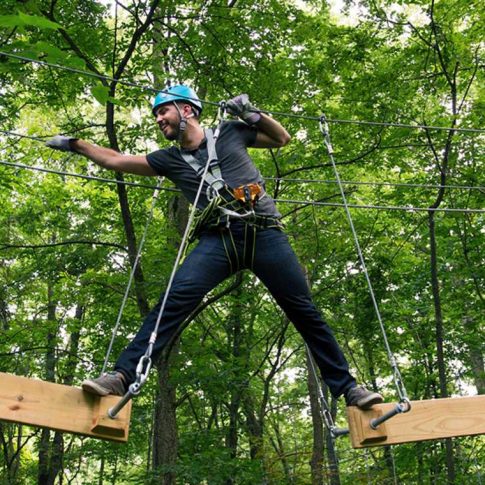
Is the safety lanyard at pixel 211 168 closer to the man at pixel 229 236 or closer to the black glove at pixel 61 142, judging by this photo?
the man at pixel 229 236

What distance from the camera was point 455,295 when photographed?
881 cm

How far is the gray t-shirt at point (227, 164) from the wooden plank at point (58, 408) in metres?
1.04

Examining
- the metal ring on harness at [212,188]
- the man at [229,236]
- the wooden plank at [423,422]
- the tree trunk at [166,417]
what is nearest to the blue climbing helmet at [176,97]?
the man at [229,236]

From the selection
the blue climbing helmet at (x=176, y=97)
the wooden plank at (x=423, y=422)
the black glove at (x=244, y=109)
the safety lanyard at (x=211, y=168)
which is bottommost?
the wooden plank at (x=423, y=422)

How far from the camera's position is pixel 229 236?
273cm

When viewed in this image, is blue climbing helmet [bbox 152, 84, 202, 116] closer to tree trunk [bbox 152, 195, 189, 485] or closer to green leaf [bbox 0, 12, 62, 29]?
green leaf [bbox 0, 12, 62, 29]

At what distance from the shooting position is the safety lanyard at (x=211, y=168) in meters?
2.75

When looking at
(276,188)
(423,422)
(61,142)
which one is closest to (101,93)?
(61,142)

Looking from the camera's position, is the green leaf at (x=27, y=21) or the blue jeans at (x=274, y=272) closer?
the green leaf at (x=27, y=21)

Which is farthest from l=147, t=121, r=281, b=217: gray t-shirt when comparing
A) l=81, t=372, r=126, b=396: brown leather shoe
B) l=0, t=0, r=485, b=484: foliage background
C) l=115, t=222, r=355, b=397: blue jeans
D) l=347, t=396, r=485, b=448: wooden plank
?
l=0, t=0, r=485, b=484: foliage background

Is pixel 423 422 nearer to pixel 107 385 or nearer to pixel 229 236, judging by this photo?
pixel 229 236

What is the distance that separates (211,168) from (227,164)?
90mm

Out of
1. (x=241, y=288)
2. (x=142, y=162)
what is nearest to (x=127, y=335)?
(x=241, y=288)

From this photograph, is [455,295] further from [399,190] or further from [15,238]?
[15,238]
